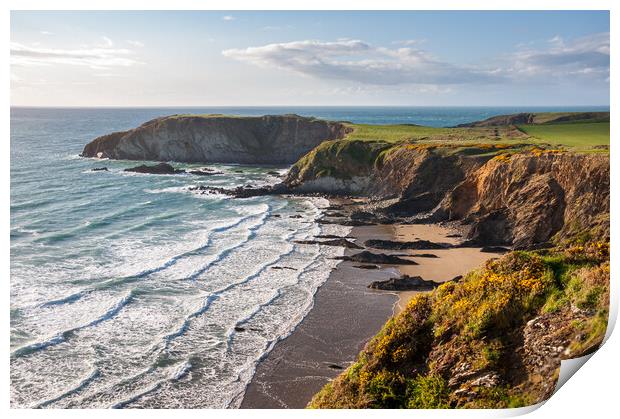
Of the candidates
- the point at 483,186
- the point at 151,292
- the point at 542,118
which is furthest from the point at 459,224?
the point at 542,118

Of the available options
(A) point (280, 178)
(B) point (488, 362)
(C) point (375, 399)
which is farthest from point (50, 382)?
(A) point (280, 178)

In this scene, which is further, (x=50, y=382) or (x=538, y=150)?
(x=538, y=150)

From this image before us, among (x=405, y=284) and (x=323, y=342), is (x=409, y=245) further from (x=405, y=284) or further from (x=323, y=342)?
(x=323, y=342)

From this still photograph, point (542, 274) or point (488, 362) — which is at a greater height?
point (542, 274)

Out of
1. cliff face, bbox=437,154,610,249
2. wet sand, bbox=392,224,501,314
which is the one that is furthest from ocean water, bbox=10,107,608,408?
cliff face, bbox=437,154,610,249

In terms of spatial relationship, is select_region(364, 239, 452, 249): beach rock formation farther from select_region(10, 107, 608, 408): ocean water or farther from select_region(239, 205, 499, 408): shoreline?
select_region(10, 107, 608, 408): ocean water

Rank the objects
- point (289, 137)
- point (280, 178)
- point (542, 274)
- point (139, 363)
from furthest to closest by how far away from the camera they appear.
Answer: point (289, 137)
point (280, 178)
point (139, 363)
point (542, 274)

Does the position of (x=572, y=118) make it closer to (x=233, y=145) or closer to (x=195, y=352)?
(x=233, y=145)
